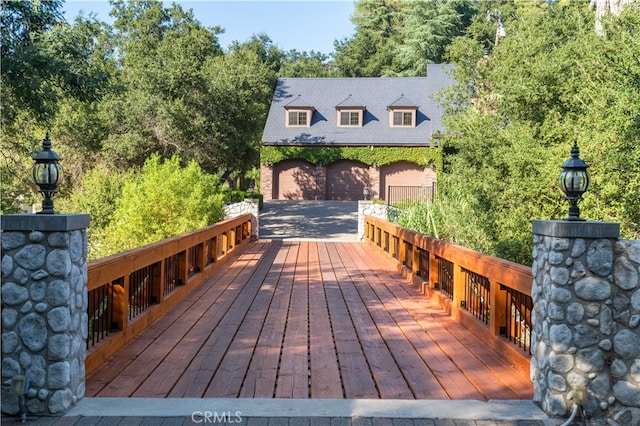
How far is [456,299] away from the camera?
18.9 feet

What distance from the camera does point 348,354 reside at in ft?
14.7

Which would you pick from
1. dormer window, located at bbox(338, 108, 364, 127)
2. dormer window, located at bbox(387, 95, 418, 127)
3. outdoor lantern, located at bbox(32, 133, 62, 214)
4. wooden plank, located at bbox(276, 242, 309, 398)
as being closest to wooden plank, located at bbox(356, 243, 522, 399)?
wooden plank, located at bbox(276, 242, 309, 398)

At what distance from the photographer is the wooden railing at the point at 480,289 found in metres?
4.28

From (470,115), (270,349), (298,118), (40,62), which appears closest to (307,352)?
(270,349)

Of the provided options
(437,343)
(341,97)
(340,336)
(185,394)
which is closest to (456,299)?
(437,343)

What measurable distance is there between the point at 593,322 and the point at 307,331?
261 cm

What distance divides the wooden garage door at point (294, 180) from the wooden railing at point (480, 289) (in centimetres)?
2037

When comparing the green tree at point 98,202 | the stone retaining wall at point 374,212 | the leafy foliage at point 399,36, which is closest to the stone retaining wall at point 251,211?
the stone retaining wall at point 374,212

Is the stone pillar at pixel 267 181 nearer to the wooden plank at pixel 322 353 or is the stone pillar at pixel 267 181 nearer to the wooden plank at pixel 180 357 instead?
the wooden plank at pixel 322 353

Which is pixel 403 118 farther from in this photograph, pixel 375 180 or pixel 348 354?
pixel 348 354

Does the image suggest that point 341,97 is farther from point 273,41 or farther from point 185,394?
point 185,394

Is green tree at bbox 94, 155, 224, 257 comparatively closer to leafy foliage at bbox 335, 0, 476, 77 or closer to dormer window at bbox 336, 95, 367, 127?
dormer window at bbox 336, 95, 367, 127

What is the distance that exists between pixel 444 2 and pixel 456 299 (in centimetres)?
3719

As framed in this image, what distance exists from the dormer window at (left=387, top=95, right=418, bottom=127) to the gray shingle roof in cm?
8
